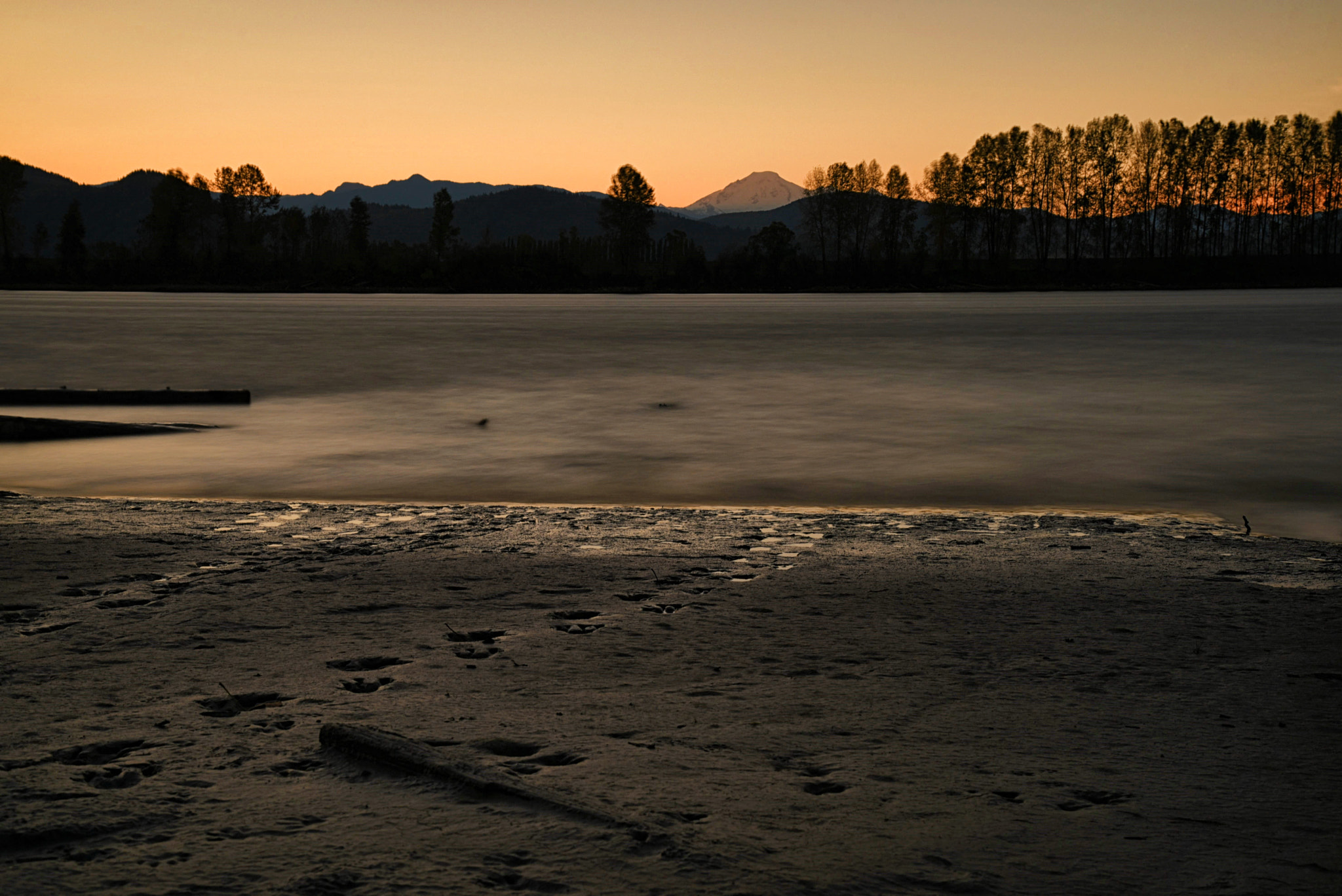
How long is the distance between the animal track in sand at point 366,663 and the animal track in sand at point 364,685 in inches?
6.7

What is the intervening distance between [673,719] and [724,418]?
553 inches

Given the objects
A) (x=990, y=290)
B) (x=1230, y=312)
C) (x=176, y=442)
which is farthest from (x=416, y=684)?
(x=990, y=290)

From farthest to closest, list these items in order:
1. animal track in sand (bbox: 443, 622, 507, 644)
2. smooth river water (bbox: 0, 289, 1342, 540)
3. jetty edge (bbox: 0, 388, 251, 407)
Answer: jetty edge (bbox: 0, 388, 251, 407)
smooth river water (bbox: 0, 289, 1342, 540)
animal track in sand (bbox: 443, 622, 507, 644)

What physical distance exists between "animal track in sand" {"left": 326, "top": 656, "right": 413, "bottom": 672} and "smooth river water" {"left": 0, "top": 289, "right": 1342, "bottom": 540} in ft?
18.6

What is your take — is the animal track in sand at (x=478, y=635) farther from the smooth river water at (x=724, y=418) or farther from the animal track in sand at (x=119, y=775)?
the smooth river water at (x=724, y=418)

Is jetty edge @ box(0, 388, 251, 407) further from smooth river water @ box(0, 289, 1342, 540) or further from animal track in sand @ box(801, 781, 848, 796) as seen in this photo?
animal track in sand @ box(801, 781, 848, 796)

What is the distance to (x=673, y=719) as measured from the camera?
423 centimetres

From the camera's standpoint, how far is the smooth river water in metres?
11.4

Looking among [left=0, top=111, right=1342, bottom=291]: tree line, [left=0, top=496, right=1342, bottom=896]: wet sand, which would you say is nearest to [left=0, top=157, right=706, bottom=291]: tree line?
[left=0, top=111, right=1342, bottom=291]: tree line

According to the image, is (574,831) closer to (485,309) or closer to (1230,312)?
(1230,312)

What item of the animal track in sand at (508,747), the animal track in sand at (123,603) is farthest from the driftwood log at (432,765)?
the animal track in sand at (123,603)

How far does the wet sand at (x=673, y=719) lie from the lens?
3.13 m

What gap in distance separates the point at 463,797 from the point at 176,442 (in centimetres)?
1214

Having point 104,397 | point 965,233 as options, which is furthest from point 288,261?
point 104,397
